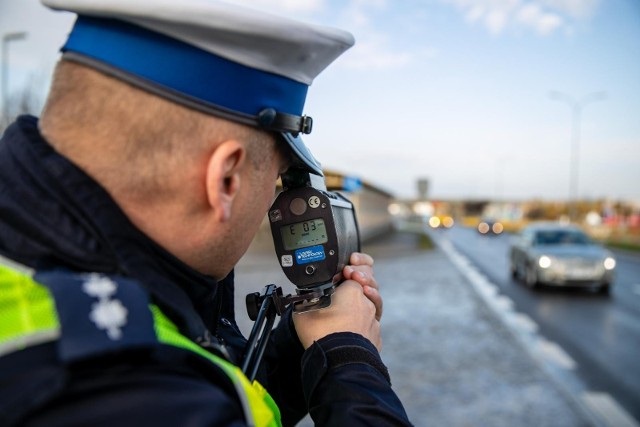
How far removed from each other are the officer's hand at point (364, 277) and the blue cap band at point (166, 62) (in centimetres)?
56

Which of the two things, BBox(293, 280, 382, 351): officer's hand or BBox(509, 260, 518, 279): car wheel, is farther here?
BBox(509, 260, 518, 279): car wheel

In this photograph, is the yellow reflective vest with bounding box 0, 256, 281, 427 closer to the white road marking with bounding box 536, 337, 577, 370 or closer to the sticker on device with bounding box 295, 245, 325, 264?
the sticker on device with bounding box 295, 245, 325, 264

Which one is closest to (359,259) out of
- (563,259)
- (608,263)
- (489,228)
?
(563,259)

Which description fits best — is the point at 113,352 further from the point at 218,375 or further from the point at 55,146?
the point at 55,146

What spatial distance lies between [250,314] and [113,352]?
68 centimetres

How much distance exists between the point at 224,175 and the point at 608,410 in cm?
510

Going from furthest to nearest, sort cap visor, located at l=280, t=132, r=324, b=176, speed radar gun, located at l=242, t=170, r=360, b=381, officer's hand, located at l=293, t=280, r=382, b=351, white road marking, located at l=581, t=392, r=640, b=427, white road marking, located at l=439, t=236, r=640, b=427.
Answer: white road marking, located at l=439, t=236, r=640, b=427, white road marking, located at l=581, t=392, r=640, b=427, speed radar gun, located at l=242, t=170, r=360, b=381, officer's hand, located at l=293, t=280, r=382, b=351, cap visor, located at l=280, t=132, r=324, b=176

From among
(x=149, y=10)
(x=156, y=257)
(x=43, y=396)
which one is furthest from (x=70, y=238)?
(x=149, y=10)

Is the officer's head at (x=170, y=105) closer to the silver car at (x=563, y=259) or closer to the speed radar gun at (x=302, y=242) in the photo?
the speed radar gun at (x=302, y=242)

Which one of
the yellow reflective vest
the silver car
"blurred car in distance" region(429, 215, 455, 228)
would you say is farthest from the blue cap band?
"blurred car in distance" region(429, 215, 455, 228)

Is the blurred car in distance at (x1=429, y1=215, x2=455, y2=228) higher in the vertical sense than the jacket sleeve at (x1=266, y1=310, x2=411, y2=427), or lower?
lower

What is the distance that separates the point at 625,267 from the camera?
62.6 ft

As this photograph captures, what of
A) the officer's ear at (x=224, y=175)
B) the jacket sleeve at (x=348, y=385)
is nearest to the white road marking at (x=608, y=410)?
the jacket sleeve at (x=348, y=385)

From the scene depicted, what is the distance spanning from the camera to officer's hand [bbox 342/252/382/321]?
1403 millimetres
